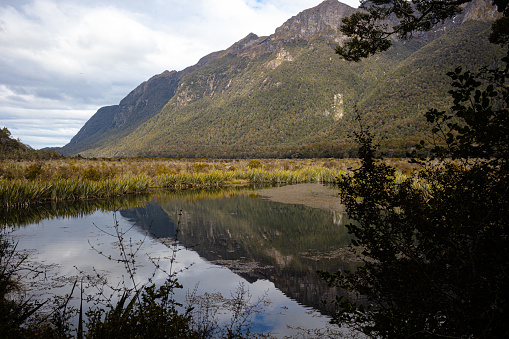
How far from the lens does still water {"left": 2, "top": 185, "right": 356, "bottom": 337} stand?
519 centimetres

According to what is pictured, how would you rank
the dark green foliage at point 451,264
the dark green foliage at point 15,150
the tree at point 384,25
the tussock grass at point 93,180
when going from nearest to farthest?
1. the dark green foliage at point 451,264
2. the tree at point 384,25
3. the tussock grass at point 93,180
4. the dark green foliage at point 15,150

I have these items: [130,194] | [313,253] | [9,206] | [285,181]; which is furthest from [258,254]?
[285,181]

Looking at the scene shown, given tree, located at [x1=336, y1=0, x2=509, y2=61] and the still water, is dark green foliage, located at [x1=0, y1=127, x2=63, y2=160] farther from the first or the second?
tree, located at [x1=336, y1=0, x2=509, y2=61]

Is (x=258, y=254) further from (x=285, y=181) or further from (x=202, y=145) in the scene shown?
(x=202, y=145)

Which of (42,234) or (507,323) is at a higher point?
(507,323)

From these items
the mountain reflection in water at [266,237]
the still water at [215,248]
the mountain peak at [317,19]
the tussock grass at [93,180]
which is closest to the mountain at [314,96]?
the mountain peak at [317,19]

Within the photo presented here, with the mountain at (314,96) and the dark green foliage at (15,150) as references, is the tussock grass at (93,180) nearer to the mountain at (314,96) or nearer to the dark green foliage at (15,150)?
the dark green foliage at (15,150)

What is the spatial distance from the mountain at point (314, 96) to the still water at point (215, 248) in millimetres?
37295

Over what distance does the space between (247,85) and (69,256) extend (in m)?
142

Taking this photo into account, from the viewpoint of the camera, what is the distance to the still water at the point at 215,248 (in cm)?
519

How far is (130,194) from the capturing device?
18.9 metres

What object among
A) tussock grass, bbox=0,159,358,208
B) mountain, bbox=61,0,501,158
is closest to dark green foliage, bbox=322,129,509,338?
tussock grass, bbox=0,159,358,208

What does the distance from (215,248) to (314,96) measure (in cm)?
10338

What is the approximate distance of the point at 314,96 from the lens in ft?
348
